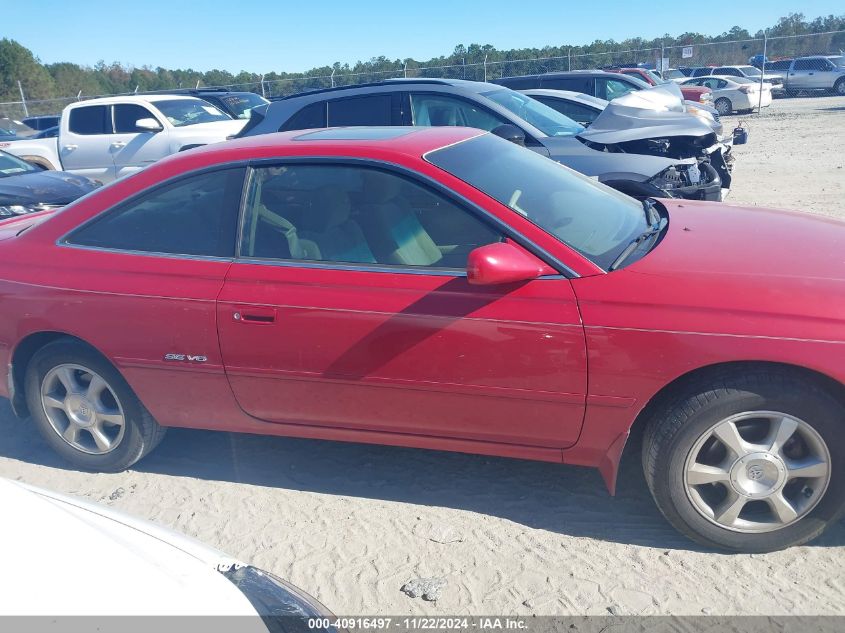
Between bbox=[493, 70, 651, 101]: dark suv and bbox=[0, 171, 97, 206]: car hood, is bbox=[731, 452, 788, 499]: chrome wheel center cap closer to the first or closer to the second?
bbox=[0, 171, 97, 206]: car hood

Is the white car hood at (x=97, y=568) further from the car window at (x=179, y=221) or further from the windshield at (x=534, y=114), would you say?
the windshield at (x=534, y=114)

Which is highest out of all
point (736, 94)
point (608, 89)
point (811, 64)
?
point (811, 64)

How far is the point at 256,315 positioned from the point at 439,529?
4.07 feet

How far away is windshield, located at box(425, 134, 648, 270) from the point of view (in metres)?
3.16

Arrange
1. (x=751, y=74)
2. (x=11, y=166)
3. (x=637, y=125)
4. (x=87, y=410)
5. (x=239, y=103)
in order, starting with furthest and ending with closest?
(x=751, y=74) < (x=239, y=103) < (x=11, y=166) < (x=637, y=125) < (x=87, y=410)

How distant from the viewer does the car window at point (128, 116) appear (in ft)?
37.4

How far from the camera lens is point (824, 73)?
2756 centimetres

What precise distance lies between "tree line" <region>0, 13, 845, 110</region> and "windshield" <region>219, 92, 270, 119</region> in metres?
15.4

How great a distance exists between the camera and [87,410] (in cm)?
381

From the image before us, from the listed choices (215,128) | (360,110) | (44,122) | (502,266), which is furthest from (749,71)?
(502,266)

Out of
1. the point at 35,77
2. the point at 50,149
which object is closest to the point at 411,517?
the point at 50,149

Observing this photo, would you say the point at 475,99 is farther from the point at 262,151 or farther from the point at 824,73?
the point at 824,73

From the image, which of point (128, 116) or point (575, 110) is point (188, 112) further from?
point (575, 110)

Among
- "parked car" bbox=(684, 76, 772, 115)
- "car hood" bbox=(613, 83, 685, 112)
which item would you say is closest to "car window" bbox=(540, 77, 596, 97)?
"car hood" bbox=(613, 83, 685, 112)
